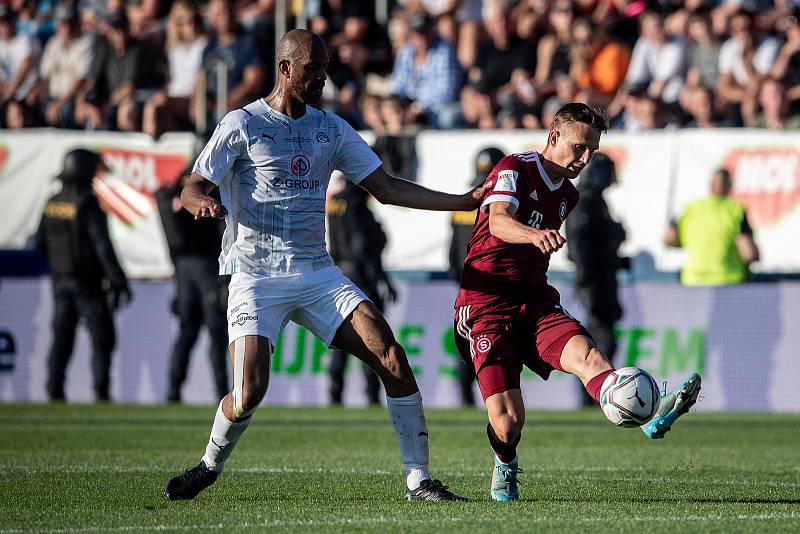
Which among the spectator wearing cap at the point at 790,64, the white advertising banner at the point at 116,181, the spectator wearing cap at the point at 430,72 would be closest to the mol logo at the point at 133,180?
the white advertising banner at the point at 116,181

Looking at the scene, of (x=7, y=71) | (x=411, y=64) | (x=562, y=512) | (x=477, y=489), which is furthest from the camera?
(x=7, y=71)

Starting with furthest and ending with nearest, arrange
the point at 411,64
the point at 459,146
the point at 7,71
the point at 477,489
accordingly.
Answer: the point at 7,71 → the point at 411,64 → the point at 459,146 → the point at 477,489

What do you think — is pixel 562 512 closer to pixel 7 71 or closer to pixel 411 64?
pixel 411 64

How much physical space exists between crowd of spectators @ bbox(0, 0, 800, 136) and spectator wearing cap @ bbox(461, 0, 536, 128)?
0.07 ft

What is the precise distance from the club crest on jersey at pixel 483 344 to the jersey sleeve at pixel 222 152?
5.35ft

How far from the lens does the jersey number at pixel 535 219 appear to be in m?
8.05

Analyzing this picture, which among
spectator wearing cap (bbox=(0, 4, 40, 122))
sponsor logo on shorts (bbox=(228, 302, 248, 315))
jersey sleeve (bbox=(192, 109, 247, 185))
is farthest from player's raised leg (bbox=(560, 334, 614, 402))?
spectator wearing cap (bbox=(0, 4, 40, 122))

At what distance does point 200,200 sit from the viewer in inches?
298

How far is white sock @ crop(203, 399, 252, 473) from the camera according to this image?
26.2 ft

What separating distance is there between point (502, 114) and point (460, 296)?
10.5m

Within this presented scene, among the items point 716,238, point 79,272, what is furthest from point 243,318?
point 79,272

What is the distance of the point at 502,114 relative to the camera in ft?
61.1

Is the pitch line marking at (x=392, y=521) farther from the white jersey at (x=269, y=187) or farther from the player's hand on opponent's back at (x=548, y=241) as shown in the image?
the white jersey at (x=269, y=187)

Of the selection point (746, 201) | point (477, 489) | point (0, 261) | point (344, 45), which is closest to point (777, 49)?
point (746, 201)
